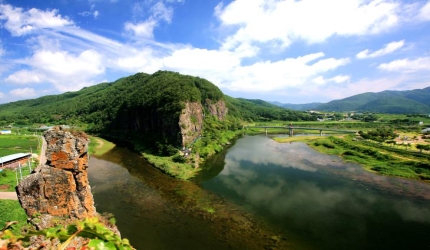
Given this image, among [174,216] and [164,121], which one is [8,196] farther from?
[164,121]

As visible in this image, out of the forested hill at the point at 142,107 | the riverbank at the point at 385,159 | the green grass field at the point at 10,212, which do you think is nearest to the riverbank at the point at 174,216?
the green grass field at the point at 10,212

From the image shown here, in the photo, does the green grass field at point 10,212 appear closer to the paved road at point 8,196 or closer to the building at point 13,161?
the paved road at point 8,196

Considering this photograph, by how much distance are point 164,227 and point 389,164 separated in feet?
147

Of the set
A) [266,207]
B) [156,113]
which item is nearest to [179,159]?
[266,207]

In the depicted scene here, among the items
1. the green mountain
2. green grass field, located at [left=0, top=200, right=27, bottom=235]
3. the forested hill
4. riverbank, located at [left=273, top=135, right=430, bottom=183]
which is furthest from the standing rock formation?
the forested hill

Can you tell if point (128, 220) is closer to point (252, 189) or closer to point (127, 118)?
point (252, 189)

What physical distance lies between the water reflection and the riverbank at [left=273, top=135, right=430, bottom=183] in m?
3.01

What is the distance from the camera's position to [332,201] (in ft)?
100

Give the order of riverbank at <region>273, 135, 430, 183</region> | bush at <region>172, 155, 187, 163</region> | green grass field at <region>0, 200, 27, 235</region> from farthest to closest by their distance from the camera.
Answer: bush at <region>172, 155, 187, 163</region>, riverbank at <region>273, 135, 430, 183</region>, green grass field at <region>0, 200, 27, 235</region>

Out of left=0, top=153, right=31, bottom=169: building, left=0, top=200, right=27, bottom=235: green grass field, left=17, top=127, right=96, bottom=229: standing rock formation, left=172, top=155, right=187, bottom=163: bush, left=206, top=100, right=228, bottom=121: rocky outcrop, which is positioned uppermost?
left=206, top=100, right=228, bottom=121: rocky outcrop

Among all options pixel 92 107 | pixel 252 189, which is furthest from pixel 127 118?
pixel 252 189

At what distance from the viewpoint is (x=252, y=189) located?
34594 millimetres

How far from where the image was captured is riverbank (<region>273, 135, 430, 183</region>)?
41469 millimetres

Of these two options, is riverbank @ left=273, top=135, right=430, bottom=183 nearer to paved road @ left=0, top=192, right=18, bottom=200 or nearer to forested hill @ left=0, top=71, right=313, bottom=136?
forested hill @ left=0, top=71, right=313, bottom=136
